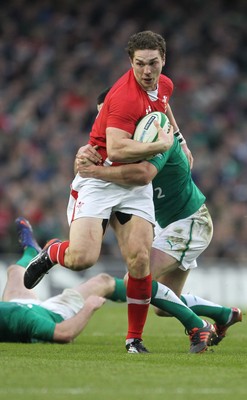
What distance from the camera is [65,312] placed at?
30.4 feet

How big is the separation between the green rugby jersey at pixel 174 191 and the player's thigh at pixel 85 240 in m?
0.89

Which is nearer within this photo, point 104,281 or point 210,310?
point 210,310

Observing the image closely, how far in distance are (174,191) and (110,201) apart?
897 mm

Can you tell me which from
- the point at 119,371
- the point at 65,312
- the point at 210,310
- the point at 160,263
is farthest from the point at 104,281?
the point at 119,371

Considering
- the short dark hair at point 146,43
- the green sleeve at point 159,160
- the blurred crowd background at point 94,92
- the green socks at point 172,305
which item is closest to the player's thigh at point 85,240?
the green sleeve at point 159,160

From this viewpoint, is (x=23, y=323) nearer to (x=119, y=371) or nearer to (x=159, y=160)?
(x=159, y=160)

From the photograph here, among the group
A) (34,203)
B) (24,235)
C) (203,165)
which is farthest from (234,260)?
(24,235)

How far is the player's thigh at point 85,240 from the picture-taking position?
7.95 m

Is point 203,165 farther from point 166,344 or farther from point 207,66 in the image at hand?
point 166,344

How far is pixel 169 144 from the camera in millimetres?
8008

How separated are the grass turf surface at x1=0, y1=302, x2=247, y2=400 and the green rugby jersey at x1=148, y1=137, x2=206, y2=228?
47.8 inches

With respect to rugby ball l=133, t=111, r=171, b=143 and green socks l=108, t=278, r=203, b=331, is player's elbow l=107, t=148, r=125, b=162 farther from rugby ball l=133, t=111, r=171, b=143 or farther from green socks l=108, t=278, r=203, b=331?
green socks l=108, t=278, r=203, b=331

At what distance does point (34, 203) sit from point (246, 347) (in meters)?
9.02

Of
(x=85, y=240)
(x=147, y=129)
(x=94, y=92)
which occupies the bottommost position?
(x=94, y=92)
